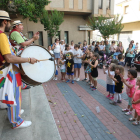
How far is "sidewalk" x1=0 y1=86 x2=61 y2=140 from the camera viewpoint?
2.33 meters

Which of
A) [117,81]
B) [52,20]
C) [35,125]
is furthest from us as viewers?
[52,20]

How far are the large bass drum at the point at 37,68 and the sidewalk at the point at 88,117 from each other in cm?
149

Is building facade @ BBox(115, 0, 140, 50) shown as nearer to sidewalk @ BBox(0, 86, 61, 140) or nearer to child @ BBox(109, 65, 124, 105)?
child @ BBox(109, 65, 124, 105)

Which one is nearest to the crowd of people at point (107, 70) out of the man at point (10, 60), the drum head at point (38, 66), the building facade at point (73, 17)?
the drum head at point (38, 66)

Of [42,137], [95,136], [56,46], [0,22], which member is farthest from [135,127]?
[56,46]

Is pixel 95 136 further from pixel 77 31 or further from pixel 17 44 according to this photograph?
pixel 77 31

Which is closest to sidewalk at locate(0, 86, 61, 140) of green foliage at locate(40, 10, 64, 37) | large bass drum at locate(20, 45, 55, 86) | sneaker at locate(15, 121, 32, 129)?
sneaker at locate(15, 121, 32, 129)

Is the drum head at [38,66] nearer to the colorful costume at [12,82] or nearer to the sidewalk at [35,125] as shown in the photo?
the colorful costume at [12,82]

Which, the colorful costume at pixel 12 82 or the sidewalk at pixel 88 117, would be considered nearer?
the colorful costume at pixel 12 82

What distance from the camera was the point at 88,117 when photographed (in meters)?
3.63

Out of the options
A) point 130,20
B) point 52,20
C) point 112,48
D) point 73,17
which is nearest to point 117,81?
point 112,48

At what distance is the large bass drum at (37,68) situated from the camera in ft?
7.23

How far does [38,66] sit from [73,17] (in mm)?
15175

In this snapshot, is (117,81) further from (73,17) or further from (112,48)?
(73,17)
